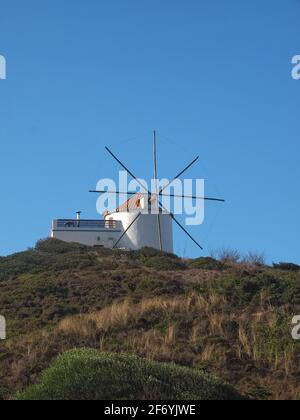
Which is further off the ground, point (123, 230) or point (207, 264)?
point (123, 230)

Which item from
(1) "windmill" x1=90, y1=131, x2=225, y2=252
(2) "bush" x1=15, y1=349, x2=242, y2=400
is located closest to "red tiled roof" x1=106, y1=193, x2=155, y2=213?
(1) "windmill" x1=90, y1=131, x2=225, y2=252

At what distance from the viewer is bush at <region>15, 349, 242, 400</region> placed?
15.7m

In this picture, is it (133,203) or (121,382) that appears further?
(133,203)

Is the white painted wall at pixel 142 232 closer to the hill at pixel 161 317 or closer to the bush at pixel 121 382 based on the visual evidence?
the hill at pixel 161 317

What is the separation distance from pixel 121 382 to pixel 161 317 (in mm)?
8813

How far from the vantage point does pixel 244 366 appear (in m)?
20.8

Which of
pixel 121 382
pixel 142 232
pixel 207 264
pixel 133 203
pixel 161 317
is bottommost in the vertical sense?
pixel 121 382

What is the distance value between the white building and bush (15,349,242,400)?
29926mm

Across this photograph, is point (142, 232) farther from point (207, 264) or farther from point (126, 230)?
point (207, 264)

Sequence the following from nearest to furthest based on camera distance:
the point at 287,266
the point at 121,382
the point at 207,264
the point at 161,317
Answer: the point at 121,382 → the point at 161,317 → the point at 207,264 → the point at 287,266

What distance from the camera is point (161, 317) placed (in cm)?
2492

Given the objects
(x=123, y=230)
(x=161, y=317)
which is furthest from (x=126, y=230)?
(x=161, y=317)
